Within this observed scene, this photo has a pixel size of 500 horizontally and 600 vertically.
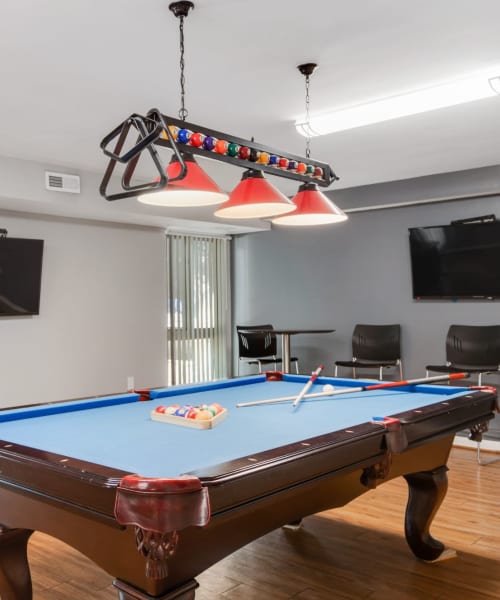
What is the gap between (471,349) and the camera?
535 cm

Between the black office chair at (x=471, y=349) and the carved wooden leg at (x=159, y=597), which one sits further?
the black office chair at (x=471, y=349)

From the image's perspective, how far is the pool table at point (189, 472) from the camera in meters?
1.57

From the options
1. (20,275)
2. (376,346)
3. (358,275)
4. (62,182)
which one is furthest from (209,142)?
(358,275)

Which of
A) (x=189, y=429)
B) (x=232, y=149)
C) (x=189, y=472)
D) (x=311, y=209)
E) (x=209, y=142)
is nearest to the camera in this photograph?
(x=189, y=472)

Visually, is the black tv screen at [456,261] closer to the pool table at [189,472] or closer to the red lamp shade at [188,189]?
the pool table at [189,472]

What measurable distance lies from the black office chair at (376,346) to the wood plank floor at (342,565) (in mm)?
2204

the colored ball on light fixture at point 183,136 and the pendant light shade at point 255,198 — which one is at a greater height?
the colored ball on light fixture at point 183,136

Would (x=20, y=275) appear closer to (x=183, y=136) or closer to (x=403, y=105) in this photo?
(x=183, y=136)

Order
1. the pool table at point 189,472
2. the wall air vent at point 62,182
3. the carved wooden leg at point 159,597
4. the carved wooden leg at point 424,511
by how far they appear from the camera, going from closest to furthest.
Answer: the pool table at point 189,472
the carved wooden leg at point 159,597
the carved wooden leg at point 424,511
the wall air vent at point 62,182

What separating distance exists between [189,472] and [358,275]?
5.06 m

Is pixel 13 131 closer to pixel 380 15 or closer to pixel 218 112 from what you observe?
pixel 218 112

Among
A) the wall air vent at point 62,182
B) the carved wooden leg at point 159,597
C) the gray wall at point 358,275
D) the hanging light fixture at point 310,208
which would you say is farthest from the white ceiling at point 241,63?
the carved wooden leg at point 159,597

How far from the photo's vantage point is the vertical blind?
7.20 m

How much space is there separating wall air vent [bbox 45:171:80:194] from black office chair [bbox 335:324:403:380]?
2921mm
